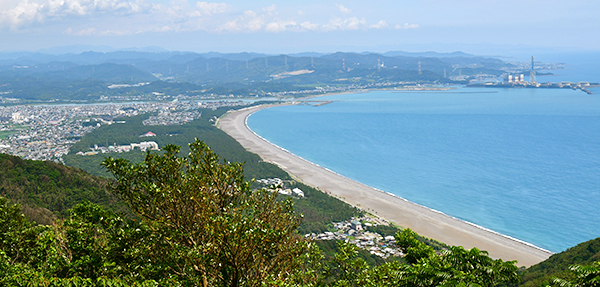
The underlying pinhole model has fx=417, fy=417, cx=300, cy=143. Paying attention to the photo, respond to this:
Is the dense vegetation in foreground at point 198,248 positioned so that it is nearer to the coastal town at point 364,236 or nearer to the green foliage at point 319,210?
the coastal town at point 364,236

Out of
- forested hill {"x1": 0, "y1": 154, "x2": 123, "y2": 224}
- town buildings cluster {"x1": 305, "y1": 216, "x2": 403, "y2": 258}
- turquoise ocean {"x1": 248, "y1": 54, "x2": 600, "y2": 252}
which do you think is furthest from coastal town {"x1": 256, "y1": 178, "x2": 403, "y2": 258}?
forested hill {"x1": 0, "y1": 154, "x2": 123, "y2": 224}

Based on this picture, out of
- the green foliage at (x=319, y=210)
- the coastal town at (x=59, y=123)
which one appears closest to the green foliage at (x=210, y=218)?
the green foliage at (x=319, y=210)

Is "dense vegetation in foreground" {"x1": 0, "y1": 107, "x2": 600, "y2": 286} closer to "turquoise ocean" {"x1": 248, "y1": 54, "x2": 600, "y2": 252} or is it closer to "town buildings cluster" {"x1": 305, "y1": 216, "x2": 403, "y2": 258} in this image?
"town buildings cluster" {"x1": 305, "y1": 216, "x2": 403, "y2": 258}

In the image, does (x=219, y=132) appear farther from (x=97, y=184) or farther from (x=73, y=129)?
(x=97, y=184)

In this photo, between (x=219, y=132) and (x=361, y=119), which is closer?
(x=219, y=132)

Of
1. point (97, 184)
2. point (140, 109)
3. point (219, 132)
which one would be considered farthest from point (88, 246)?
point (140, 109)

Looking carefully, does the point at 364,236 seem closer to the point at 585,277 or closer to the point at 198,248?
the point at 585,277

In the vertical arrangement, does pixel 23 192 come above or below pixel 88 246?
below

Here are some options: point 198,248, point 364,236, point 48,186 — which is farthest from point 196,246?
point 48,186
